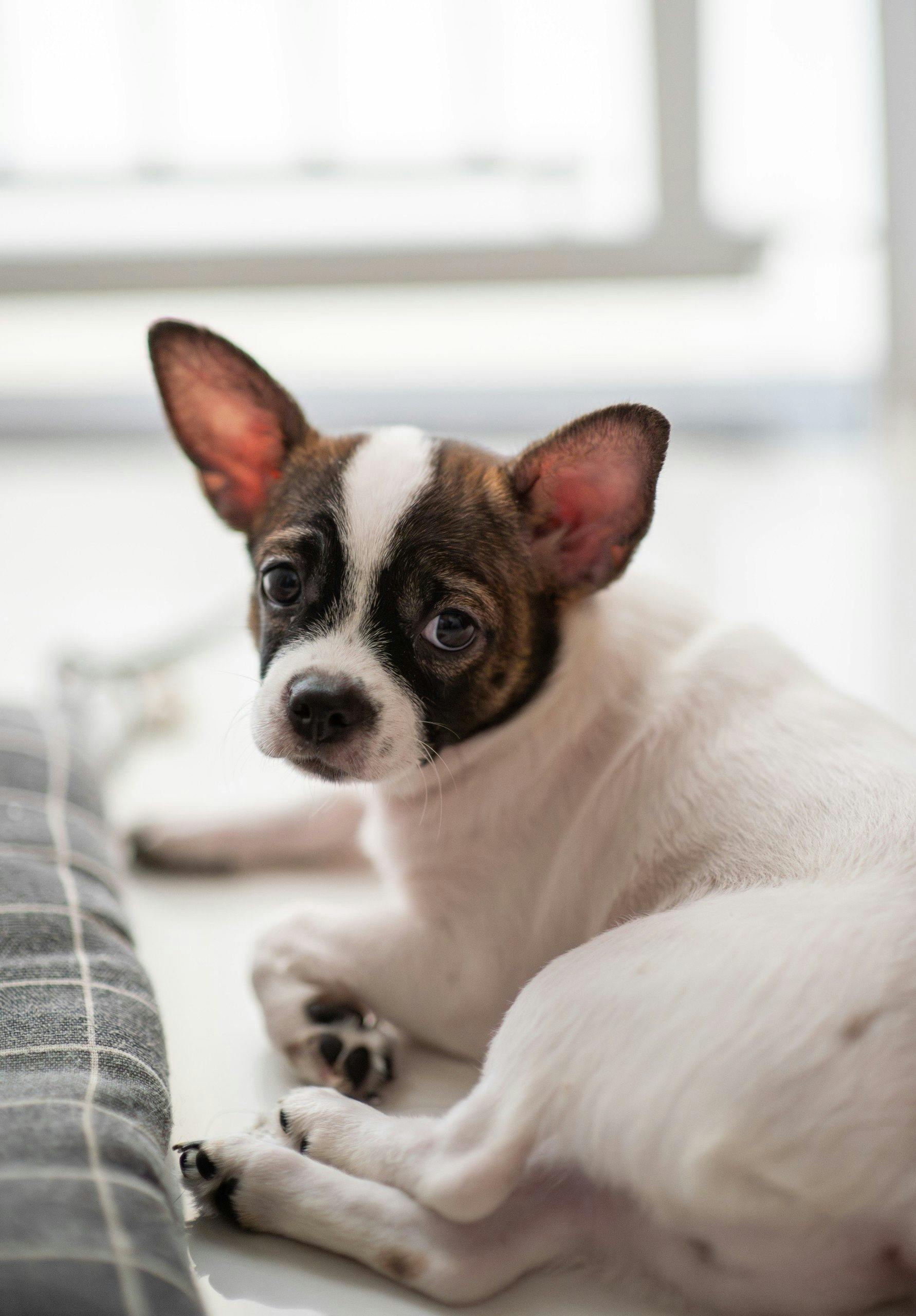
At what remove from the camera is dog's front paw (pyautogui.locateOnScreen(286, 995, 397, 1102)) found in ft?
6.50

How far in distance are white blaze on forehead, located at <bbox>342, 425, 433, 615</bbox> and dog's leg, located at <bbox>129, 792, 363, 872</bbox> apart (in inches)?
35.2

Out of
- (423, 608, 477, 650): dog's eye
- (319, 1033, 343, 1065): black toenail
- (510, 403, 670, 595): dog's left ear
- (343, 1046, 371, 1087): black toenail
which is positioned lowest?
(343, 1046, 371, 1087): black toenail

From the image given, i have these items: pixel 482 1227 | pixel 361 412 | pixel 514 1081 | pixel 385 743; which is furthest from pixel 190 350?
pixel 361 412

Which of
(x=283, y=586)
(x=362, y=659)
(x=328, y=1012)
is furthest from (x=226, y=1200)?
(x=283, y=586)

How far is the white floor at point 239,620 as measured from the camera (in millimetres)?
1690

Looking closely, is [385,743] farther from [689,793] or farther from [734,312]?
[734,312]

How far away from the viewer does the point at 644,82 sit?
6.09 metres

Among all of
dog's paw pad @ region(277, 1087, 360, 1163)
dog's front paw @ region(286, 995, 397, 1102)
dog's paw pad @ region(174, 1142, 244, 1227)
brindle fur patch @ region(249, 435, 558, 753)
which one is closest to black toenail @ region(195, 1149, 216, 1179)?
dog's paw pad @ region(174, 1142, 244, 1227)

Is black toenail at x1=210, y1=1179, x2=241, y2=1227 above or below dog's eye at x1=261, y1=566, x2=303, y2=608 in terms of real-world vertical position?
below

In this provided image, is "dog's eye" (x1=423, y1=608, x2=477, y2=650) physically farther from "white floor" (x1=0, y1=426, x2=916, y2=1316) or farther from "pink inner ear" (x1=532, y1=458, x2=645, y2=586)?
"white floor" (x1=0, y1=426, x2=916, y2=1316)

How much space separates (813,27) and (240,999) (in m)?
5.58

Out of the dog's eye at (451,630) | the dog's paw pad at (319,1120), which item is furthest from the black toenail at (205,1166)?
the dog's eye at (451,630)

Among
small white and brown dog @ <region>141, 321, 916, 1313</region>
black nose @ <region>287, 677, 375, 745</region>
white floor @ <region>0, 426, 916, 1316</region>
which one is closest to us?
small white and brown dog @ <region>141, 321, 916, 1313</region>

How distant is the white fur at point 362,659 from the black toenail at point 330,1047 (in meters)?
0.43
